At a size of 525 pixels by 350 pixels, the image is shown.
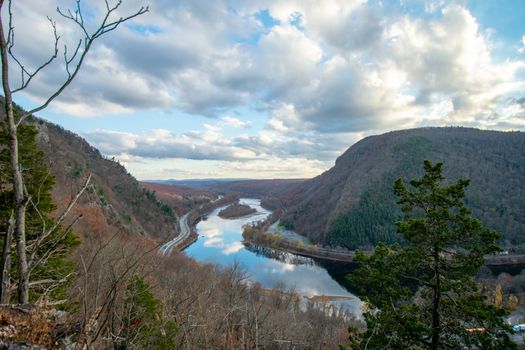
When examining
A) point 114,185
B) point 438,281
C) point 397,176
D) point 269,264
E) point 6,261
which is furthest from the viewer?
point 397,176

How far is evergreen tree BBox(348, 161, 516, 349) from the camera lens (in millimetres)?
7117

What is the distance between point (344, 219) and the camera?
4129 inches

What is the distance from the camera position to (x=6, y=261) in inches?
85.8

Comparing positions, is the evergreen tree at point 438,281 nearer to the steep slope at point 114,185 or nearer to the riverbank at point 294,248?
the steep slope at point 114,185

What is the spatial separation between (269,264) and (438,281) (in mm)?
56843

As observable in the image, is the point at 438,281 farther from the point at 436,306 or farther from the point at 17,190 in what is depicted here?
the point at 17,190

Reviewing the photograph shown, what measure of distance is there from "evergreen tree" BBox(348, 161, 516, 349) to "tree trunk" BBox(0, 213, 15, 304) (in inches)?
260

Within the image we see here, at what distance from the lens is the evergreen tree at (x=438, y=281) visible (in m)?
7.12

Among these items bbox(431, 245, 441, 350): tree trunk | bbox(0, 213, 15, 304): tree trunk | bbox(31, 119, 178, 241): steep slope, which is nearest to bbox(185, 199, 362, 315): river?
bbox(31, 119, 178, 241): steep slope

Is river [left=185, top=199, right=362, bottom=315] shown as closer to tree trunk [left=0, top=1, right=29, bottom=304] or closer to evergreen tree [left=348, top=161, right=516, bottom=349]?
evergreen tree [left=348, top=161, right=516, bottom=349]

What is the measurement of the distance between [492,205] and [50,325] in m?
137

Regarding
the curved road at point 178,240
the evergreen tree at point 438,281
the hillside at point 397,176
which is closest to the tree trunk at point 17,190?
the evergreen tree at point 438,281

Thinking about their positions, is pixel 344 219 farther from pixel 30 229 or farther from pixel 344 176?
pixel 30 229

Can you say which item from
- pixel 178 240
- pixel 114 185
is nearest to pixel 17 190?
pixel 178 240
